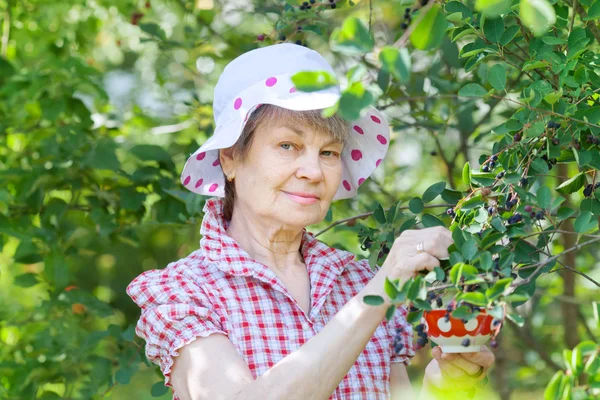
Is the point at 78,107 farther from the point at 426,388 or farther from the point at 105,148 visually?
the point at 426,388

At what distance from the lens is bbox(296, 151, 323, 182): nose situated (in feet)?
6.96

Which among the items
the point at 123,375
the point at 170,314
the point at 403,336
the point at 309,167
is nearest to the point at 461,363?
the point at 403,336

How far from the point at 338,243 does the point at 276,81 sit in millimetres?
1197

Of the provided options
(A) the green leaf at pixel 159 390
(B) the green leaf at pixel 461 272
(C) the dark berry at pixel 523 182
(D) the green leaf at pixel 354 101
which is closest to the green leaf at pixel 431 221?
(C) the dark berry at pixel 523 182

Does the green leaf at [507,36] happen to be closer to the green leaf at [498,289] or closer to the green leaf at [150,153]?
the green leaf at [498,289]

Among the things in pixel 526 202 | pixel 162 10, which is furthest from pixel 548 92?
pixel 162 10

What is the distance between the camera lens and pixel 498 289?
4.83 feet

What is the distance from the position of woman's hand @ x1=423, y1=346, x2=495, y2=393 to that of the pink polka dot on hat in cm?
61

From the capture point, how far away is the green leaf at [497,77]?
1.83 metres

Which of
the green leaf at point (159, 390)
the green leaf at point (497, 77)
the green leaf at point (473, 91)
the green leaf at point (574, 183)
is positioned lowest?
the green leaf at point (159, 390)

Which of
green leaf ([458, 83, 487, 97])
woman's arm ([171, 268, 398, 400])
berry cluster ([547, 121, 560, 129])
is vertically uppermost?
green leaf ([458, 83, 487, 97])

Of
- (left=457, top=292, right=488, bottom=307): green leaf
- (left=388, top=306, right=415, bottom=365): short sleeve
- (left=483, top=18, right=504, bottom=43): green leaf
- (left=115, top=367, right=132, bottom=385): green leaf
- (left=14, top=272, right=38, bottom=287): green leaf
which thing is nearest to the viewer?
(left=457, top=292, right=488, bottom=307): green leaf

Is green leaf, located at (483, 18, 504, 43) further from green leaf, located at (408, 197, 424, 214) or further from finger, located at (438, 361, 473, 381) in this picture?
finger, located at (438, 361, 473, 381)

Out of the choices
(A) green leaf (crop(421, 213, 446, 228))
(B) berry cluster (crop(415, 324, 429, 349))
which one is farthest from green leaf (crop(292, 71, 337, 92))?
(A) green leaf (crop(421, 213, 446, 228))
